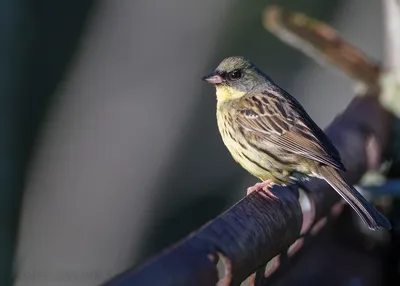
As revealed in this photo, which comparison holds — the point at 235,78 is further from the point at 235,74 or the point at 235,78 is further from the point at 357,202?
the point at 357,202

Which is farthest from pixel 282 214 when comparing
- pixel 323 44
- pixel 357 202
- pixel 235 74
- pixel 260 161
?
pixel 323 44

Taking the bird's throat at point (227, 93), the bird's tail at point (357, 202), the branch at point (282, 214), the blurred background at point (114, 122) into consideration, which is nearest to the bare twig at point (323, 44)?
the branch at point (282, 214)

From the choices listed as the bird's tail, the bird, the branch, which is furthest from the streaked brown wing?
the bird's tail

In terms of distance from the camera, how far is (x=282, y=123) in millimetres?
4984

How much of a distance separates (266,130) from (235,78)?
34 centimetres

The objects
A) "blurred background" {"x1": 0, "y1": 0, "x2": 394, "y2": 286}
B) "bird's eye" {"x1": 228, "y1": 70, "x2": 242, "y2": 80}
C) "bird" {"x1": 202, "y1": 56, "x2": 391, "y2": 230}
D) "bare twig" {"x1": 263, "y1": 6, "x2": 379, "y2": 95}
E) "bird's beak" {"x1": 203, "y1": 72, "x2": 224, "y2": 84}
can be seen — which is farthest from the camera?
"blurred background" {"x1": 0, "y1": 0, "x2": 394, "y2": 286}

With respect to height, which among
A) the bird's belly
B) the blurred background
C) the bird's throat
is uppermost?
the bird's throat

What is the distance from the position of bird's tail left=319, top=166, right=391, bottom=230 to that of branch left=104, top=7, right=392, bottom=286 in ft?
0.16

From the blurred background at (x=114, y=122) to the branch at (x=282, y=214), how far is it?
9.60ft

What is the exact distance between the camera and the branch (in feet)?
7.97

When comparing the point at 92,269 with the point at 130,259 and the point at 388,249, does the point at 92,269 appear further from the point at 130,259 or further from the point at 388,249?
the point at 388,249

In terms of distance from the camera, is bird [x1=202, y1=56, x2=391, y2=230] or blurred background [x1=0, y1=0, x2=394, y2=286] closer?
bird [x1=202, y1=56, x2=391, y2=230]

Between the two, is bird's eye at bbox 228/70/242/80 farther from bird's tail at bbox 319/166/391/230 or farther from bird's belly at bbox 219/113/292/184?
bird's tail at bbox 319/166/391/230

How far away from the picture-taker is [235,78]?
5.11m
